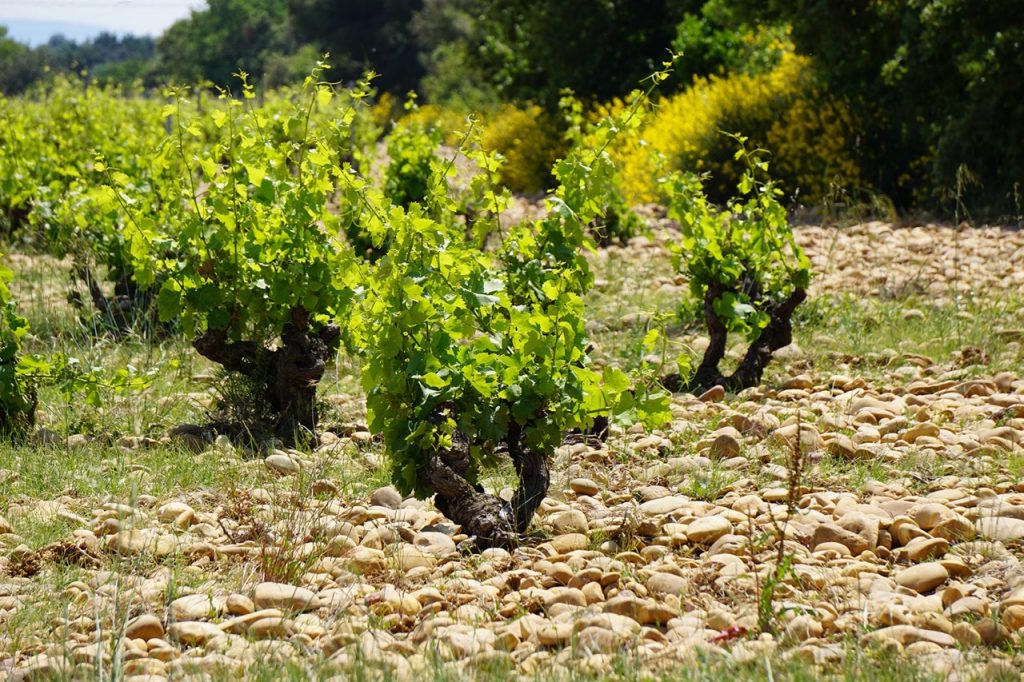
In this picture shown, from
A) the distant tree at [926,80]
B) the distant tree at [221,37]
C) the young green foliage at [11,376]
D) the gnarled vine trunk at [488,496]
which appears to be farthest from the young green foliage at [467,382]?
the distant tree at [221,37]

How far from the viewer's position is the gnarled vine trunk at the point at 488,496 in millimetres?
3367

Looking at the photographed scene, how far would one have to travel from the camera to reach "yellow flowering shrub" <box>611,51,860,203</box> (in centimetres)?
1051

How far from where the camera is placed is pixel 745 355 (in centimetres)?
528

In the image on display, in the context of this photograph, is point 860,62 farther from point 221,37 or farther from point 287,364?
point 221,37

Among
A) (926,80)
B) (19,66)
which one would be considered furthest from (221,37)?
(926,80)

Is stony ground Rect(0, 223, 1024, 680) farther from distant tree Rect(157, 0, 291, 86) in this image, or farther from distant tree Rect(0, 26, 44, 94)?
distant tree Rect(157, 0, 291, 86)

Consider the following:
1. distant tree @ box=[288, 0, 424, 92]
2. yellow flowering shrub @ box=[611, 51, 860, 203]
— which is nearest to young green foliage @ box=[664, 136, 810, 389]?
yellow flowering shrub @ box=[611, 51, 860, 203]

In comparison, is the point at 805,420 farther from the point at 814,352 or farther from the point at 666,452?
the point at 814,352

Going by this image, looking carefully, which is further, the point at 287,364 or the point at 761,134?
the point at 761,134

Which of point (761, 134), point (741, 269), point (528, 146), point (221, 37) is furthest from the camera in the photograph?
point (221, 37)

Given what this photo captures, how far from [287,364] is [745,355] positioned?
1.97 m

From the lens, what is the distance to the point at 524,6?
14953 millimetres

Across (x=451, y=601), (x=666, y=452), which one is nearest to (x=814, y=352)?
(x=666, y=452)

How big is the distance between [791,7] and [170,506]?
7.94m
